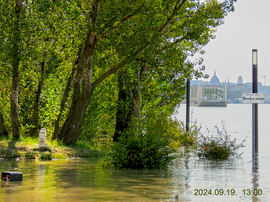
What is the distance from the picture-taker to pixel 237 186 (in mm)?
11820

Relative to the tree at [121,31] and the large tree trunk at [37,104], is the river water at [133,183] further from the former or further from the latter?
the large tree trunk at [37,104]

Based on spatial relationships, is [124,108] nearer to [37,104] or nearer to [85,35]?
[37,104]

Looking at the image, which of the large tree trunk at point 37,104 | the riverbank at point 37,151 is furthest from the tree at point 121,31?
the large tree trunk at point 37,104

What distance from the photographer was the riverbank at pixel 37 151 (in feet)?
58.0

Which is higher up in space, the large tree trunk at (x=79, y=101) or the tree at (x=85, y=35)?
the tree at (x=85, y=35)

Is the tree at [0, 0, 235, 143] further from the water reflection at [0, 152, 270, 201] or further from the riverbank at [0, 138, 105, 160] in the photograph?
the water reflection at [0, 152, 270, 201]

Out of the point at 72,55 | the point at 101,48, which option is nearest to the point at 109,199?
the point at 101,48

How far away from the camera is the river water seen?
392 inches

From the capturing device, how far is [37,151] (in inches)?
724

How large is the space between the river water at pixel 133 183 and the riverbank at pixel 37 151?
3.31 ft

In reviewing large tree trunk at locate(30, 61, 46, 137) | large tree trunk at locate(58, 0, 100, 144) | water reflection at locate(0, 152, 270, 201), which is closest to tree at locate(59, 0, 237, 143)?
large tree trunk at locate(58, 0, 100, 144)

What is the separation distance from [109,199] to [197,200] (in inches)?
70.4

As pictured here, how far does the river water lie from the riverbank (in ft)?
3.31

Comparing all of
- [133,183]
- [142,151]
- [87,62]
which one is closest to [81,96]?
[87,62]
